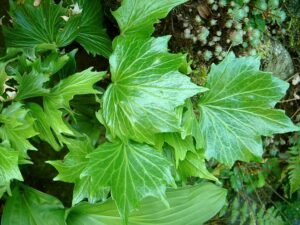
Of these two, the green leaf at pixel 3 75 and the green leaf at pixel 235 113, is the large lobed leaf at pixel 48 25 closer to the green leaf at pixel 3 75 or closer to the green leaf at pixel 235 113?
the green leaf at pixel 3 75

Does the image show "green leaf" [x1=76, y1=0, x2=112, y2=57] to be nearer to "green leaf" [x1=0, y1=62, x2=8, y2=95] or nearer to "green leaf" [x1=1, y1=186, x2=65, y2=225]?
"green leaf" [x1=0, y1=62, x2=8, y2=95]

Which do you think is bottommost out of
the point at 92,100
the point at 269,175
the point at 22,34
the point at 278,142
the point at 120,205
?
the point at 269,175

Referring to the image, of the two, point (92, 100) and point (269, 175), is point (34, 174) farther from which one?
point (269, 175)

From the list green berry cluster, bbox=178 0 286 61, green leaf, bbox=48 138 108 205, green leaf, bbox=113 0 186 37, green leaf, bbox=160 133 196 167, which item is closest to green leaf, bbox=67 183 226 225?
green leaf, bbox=48 138 108 205

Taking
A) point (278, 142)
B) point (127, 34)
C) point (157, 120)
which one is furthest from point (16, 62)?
point (278, 142)

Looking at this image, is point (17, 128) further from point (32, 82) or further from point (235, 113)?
point (235, 113)

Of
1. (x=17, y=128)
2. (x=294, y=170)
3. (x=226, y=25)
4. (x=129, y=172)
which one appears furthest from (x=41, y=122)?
(x=294, y=170)
